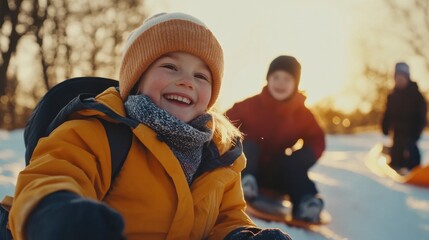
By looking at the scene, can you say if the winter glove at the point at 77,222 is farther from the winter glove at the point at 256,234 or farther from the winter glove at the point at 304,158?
the winter glove at the point at 304,158

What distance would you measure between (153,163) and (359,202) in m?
3.12

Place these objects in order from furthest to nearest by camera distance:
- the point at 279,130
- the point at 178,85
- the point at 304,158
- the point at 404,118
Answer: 1. the point at 404,118
2. the point at 279,130
3. the point at 304,158
4. the point at 178,85

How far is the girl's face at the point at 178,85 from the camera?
5.58ft

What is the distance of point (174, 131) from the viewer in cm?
158

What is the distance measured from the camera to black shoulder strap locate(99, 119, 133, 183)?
5.03 feet

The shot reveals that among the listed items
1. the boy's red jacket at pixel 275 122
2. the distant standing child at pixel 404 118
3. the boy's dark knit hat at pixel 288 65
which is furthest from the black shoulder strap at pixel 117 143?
the distant standing child at pixel 404 118

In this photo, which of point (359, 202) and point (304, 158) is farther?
point (359, 202)

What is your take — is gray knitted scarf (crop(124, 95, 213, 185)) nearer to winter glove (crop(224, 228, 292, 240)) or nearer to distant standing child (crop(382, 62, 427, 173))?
winter glove (crop(224, 228, 292, 240))

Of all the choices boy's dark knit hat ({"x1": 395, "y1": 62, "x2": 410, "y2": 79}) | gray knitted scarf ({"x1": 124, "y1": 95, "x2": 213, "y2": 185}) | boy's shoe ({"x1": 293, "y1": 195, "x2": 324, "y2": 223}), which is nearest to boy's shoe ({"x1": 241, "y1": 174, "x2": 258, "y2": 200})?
boy's shoe ({"x1": 293, "y1": 195, "x2": 324, "y2": 223})

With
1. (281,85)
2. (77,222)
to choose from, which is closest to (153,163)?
(77,222)

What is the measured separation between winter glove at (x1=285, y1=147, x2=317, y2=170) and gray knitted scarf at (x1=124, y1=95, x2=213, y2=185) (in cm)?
198

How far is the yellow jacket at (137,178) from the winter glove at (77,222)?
183 mm

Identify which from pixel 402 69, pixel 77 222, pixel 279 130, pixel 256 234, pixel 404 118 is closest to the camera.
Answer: pixel 77 222

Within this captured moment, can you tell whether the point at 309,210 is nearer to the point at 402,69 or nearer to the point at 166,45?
the point at 166,45
